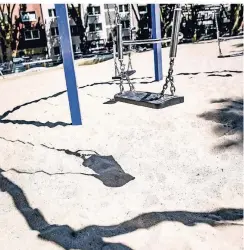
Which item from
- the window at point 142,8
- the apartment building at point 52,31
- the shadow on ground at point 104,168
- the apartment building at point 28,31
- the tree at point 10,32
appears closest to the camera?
the shadow on ground at point 104,168

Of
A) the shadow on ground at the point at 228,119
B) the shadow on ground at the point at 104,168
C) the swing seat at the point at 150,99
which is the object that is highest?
the swing seat at the point at 150,99

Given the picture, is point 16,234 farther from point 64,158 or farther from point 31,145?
point 31,145

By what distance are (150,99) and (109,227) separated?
1332 millimetres

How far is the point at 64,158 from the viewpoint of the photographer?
3928mm

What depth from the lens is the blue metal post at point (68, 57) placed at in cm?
432

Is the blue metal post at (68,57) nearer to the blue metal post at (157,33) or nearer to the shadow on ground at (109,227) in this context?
the shadow on ground at (109,227)

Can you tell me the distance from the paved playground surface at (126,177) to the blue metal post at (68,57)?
30 centimetres

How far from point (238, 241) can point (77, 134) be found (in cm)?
297

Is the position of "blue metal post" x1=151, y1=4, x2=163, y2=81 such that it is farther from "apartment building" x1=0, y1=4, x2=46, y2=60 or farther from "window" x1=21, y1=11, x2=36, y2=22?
"window" x1=21, y1=11, x2=36, y2=22

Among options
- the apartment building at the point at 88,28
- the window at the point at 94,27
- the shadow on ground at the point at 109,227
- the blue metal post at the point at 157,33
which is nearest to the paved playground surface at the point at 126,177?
the shadow on ground at the point at 109,227

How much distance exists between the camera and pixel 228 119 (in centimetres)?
461

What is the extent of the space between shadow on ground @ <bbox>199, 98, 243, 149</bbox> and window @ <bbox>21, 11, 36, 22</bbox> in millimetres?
24853

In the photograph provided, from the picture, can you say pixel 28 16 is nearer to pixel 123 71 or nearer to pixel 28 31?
pixel 28 31

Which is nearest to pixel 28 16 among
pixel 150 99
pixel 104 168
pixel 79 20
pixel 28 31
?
pixel 28 31
